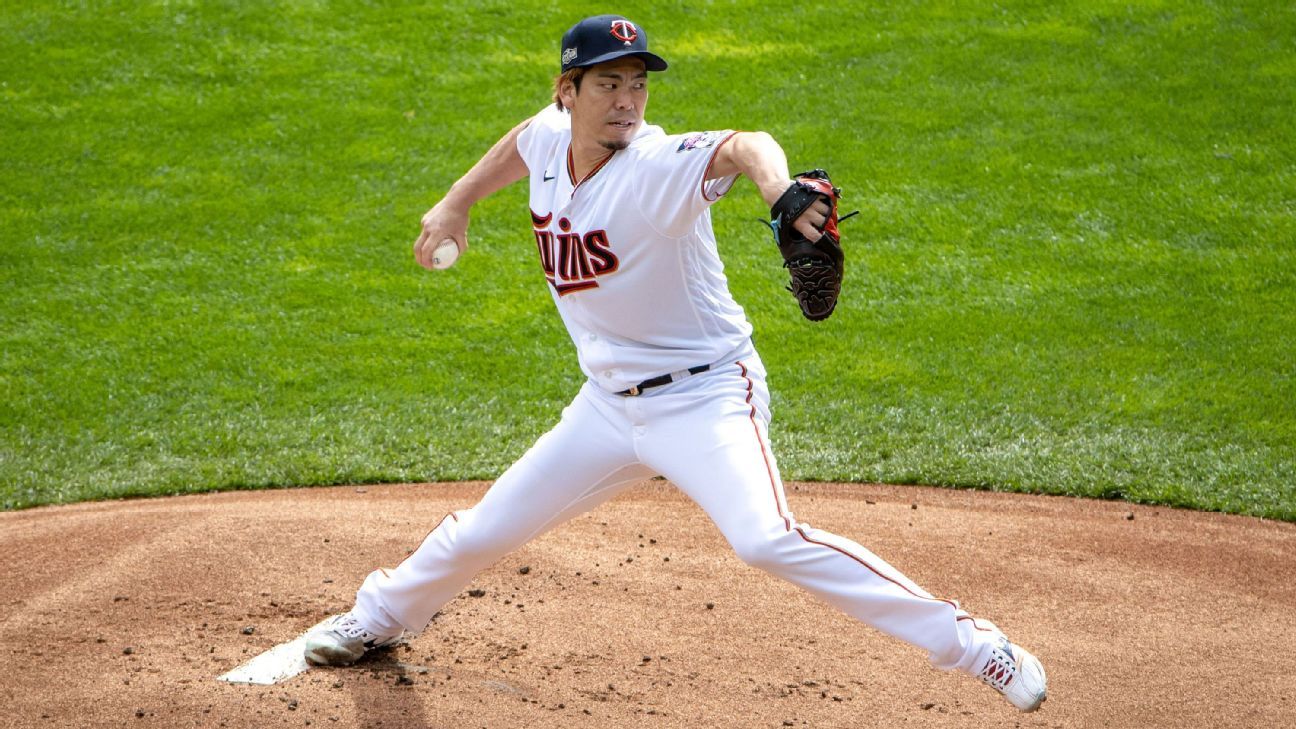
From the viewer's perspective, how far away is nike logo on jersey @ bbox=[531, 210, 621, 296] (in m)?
3.52

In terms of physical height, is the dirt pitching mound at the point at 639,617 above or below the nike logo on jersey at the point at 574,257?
below

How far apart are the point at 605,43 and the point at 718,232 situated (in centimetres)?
525

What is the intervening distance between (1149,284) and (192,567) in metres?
5.86

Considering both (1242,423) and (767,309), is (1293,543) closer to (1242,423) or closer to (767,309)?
(1242,423)

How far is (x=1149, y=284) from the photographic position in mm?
7949

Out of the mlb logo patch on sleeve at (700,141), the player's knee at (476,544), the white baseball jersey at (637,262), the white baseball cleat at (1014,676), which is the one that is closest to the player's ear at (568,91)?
the white baseball jersey at (637,262)

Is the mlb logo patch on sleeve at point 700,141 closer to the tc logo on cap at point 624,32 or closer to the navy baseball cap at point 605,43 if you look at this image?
the navy baseball cap at point 605,43

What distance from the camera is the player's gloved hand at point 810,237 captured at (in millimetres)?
2895

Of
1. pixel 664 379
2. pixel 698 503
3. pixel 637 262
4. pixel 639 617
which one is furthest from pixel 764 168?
pixel 639 617

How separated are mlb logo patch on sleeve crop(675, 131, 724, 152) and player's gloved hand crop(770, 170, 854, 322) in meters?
0.38

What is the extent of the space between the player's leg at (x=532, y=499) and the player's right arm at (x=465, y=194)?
2.34 ft

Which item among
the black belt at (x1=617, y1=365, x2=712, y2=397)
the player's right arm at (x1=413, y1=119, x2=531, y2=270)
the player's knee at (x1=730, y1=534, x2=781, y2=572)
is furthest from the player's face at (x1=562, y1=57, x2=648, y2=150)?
the player's knee at (x1=730, y1=534, x2=781, y2=572)

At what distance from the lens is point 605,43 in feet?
11.3

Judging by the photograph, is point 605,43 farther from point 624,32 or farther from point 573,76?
point 573,76
